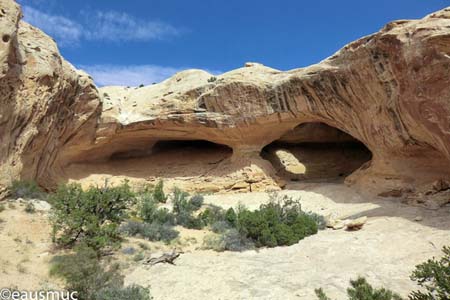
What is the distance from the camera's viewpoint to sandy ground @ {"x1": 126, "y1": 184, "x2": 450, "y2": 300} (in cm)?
540

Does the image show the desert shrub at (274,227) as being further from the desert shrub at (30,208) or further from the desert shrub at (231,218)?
the desert shrub at (30,208)

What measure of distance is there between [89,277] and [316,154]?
16174 mm

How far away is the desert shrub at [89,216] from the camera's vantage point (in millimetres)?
7008

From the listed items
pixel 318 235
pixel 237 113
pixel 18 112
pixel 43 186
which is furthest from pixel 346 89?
pixel 43 186

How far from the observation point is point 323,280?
5672 millimetres

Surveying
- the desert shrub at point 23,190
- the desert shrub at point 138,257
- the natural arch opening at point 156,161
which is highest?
the natural arch opening at point 156,161

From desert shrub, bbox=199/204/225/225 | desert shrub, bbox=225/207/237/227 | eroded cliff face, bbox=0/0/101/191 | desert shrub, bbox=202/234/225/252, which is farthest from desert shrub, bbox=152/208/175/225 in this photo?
eroded cliff face, bbox=0/0/101/191

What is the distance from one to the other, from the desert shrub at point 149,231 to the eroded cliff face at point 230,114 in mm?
3987

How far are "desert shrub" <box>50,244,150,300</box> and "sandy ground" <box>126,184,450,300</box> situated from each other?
0.39 meters

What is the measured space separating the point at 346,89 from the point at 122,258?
405 inches

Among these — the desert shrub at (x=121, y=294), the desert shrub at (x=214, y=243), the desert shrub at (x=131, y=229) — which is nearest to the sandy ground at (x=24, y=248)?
the desert shrub at (x=121, y=294)

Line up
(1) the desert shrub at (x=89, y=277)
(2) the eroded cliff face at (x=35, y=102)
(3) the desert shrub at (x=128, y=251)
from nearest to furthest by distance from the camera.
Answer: (1) the desert shrub at (x=89, y=277) < (3) the desert shrub at (x=128, y=251) < (2) the eroded cliff face at (x=35, y=102)

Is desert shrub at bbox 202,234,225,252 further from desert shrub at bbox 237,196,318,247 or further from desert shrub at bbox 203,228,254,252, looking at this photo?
desert shrub at bbox 237,196,318,247

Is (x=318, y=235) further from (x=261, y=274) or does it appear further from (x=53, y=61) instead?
(x=53, y=61)
